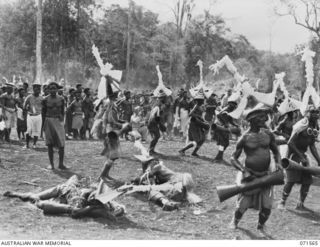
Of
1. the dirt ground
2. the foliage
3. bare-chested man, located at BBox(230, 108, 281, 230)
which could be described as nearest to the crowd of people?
bare-chested man, located at BBox(230, 108, 281, 230)

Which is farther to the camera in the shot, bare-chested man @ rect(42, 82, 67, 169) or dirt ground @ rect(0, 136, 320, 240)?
bare-chested man @ rect(42, 82, 67, 169)

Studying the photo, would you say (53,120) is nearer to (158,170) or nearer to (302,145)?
(158,170)

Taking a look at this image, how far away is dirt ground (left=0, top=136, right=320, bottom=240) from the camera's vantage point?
6254 mm

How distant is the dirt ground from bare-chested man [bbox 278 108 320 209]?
15.5 inches

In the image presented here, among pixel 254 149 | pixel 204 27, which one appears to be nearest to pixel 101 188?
pixel 254 149

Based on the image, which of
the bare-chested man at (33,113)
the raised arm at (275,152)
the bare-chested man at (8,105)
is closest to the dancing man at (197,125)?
the bare-chested man at (33,113)

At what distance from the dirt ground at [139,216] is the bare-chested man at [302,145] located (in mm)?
395

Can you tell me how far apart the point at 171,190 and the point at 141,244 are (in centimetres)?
265

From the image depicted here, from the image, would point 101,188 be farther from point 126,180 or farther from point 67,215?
point 126,180

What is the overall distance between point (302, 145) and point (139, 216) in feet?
8.96

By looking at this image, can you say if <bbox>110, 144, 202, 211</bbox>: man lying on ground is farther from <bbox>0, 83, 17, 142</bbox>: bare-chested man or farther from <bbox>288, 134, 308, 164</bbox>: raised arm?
<bbox>0, 83, 17, 142</bbox>: bare-chested man

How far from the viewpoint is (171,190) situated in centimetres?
805

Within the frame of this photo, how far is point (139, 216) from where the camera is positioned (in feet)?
24.0

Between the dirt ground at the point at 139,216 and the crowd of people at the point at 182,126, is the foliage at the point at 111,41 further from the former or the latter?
the dirt ground at the point at 139,216
